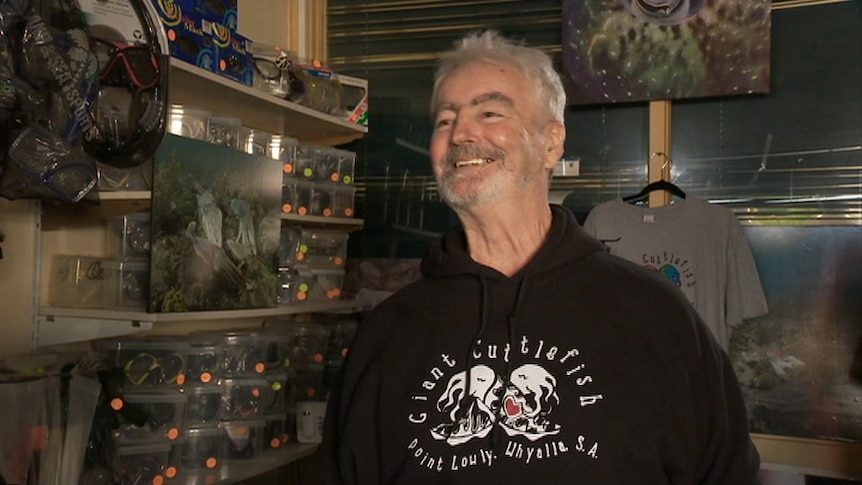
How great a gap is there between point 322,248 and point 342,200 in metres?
0.18

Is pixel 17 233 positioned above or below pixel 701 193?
below

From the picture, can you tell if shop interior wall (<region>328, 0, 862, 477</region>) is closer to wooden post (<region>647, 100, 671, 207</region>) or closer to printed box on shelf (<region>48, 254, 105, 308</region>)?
wooden post (<region>647, 100, 671, 207</region>)

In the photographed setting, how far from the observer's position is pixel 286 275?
2.43 meters

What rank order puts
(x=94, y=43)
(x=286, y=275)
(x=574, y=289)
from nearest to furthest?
(x=574, y=289) → (x=94, y=43) → (x=286, y=275)

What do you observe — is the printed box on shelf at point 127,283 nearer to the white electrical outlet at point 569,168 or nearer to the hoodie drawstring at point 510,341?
the hoodie drawstring at point 510,341

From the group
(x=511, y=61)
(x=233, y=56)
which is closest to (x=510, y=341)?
(x=511, y=61)

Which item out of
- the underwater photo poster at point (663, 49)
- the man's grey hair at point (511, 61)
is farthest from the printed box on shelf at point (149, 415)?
the underwater photo poster at point (663, 49)

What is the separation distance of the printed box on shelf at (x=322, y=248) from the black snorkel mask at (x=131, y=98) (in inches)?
37.8

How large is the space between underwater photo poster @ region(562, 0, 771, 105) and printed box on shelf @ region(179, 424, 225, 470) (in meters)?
1.63

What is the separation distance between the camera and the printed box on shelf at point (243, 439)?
7.04 ft

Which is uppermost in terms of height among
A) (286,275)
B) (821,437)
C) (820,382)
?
(286,275)

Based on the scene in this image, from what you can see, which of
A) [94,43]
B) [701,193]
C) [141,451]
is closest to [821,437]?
[701,193]

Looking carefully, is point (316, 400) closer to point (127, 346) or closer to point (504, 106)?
point (127, 346)

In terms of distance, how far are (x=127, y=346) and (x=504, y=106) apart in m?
1.18
